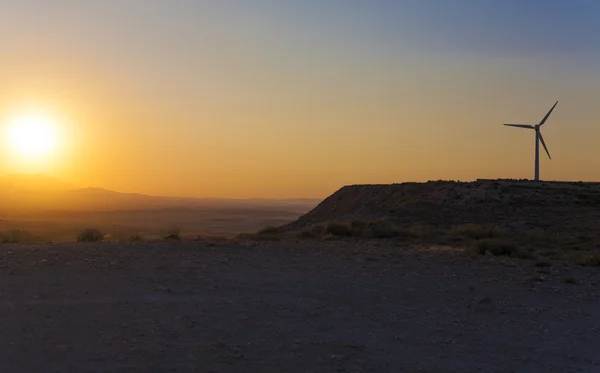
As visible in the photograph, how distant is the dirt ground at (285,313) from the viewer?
328 inches

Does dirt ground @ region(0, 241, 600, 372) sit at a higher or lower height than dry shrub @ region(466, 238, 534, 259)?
lower

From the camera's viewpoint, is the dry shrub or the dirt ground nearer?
the dirt ground

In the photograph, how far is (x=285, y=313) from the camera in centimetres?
1066

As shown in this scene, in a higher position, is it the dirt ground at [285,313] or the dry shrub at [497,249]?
the dry shrub at [497,249]

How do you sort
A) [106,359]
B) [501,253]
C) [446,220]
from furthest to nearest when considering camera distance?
[446,220] < [501,253] < [106,359]

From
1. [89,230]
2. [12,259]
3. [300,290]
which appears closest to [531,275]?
[300,290]

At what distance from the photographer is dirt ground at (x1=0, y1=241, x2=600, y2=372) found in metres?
8.33

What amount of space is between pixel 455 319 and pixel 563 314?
2262 millimetres

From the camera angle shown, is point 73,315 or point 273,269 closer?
point 73,315

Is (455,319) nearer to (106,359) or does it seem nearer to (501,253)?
(106,359)

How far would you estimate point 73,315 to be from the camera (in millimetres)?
9898

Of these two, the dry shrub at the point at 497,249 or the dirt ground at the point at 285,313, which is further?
the dry shrub at the point at 497,249

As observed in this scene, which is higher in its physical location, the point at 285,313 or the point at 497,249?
the point at 497,249

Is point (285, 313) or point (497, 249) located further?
point (497, 249)
